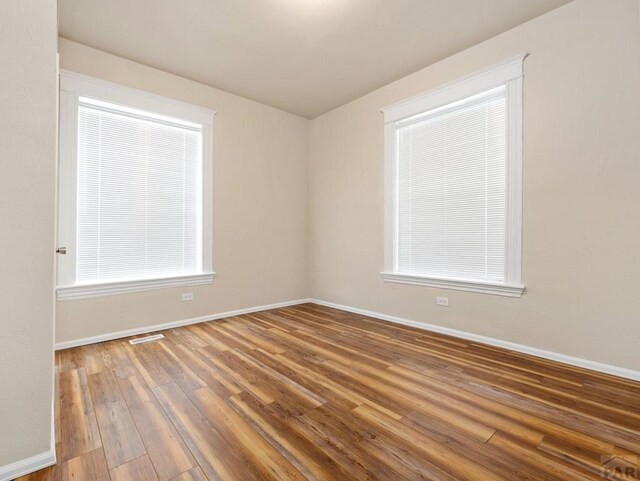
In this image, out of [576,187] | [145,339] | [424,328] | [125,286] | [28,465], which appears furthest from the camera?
[424,328]

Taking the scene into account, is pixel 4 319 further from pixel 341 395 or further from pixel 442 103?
pixel 442 103

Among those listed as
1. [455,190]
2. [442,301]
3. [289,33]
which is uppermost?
[289,33]

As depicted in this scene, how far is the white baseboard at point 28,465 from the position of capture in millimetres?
1391

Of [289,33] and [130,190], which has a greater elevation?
[289,33]

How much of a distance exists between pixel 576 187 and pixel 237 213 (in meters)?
3.82

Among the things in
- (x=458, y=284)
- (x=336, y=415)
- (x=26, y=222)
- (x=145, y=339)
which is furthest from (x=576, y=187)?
(x=145, y=339)

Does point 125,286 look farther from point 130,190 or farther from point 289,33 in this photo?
point 289,33

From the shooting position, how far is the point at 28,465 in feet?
4.75

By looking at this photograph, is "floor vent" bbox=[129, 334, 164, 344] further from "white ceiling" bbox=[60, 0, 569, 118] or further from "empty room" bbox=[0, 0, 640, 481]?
"white ceiling" bbox=[60, 0, 569, 118]

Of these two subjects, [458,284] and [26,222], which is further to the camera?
[458,284]

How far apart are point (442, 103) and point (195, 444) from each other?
388 centimetres

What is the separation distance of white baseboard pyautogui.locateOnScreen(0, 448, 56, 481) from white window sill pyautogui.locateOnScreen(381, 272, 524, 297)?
135 inches

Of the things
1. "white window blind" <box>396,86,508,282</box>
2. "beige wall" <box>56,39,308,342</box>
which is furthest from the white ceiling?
"white window blind" <box>396,86,508,282</box>

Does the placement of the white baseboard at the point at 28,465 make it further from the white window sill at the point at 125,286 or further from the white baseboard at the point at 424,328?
the white window sill at the point at 125,286
